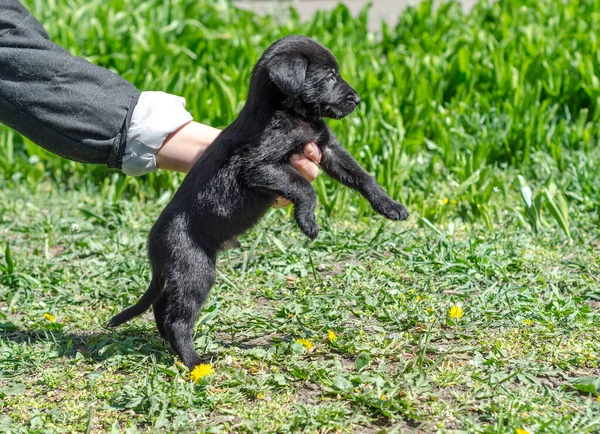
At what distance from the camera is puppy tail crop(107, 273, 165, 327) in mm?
3569

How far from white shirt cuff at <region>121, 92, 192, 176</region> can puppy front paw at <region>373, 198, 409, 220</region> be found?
104cm

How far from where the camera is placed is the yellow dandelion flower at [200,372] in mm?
3270

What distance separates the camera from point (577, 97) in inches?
241

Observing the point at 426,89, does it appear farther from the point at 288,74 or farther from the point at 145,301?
the point at 145,301

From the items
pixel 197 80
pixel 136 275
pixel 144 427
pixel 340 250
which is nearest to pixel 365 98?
pixel 197 80

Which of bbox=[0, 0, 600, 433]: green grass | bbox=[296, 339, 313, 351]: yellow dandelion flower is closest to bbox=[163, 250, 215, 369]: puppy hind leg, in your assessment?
bbox=[0, 0, 600, 433]: green grass

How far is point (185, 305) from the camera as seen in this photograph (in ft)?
11.1

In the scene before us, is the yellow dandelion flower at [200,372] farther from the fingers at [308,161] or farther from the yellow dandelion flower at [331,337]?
the fingers at [308,161]

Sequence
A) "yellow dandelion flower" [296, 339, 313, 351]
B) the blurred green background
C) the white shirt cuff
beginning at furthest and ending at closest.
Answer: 1. the blurred green background
2. the white shirt cuff
3. "yellow dandelion flower" [296, 339, 313, 351]

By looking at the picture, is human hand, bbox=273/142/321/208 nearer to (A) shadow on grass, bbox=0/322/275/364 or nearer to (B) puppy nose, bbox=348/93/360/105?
→ (B) puppy nose, bbox=348/93/360/105

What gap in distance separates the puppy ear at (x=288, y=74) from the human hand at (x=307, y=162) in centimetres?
30

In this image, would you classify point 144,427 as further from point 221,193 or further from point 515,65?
point 515,65

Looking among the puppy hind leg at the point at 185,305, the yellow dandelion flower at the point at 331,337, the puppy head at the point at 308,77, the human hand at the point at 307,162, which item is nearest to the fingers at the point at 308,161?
the human hand at the point at 307,162

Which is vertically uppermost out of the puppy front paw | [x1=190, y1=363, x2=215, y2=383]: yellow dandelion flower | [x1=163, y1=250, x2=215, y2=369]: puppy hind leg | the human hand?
the human hand
